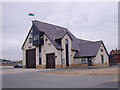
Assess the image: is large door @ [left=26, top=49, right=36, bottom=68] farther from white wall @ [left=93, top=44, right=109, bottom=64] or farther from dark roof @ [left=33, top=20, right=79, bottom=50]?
white wall @ [left=93, top=44, right=109, bottom=64]

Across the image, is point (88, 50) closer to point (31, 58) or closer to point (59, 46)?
point (59, 46)

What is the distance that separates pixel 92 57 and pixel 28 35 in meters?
16.7

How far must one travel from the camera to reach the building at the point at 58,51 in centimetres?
3656

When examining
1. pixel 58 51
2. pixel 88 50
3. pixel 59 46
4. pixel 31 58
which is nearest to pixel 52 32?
pixel 59 46

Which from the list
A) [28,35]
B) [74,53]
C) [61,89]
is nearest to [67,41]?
[74,53]

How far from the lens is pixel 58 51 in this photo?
35844 millimetres

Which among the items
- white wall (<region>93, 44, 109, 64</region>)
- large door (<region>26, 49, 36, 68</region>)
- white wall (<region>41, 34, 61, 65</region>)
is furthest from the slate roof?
large door (<region>26, 49, 36, 68</region>)

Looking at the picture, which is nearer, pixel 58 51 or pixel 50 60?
pixel 58 51

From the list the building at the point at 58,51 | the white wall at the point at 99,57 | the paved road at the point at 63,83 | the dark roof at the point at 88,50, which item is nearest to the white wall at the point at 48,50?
the building at the point at 58,51

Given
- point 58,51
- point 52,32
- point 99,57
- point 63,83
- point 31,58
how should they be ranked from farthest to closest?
1. point 31,58
2. point 52,32
3. point 99,57
4. point 58,51
5. point 63,83

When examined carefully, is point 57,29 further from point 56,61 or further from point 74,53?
point 56,61

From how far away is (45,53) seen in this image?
37.8 metres

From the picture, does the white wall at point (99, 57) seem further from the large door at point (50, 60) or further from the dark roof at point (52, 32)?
the large door at point (50, 60)

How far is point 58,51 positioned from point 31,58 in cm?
Result: 922
